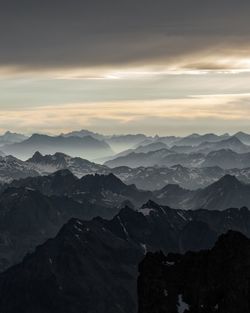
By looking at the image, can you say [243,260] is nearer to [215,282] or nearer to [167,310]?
[215,282]

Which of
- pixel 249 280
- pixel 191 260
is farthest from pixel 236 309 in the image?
pixel 191 260

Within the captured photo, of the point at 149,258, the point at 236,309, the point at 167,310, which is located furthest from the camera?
the point at 149,258

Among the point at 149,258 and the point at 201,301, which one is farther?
the point at 149,258

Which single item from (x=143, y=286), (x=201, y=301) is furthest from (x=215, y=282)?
(x=143, y=286)

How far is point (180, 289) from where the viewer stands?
Answer: 15312 centimetres

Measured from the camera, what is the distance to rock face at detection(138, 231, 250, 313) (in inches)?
5704

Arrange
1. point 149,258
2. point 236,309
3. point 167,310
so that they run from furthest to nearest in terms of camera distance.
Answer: point 149,258, point 167,310, point 236,309

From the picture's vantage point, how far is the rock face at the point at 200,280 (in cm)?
14488

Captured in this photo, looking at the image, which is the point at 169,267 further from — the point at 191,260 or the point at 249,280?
the point at 249,280

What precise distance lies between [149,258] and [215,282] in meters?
18.8

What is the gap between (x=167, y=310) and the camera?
150 meters

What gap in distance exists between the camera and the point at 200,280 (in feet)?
490

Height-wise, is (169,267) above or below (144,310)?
above

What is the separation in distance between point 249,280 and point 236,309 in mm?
9206
